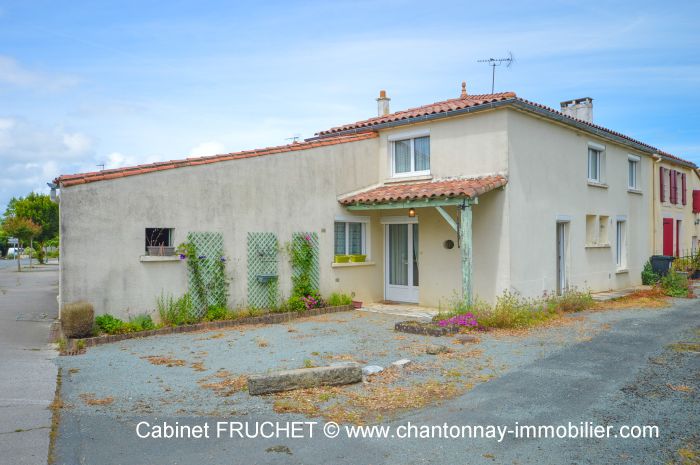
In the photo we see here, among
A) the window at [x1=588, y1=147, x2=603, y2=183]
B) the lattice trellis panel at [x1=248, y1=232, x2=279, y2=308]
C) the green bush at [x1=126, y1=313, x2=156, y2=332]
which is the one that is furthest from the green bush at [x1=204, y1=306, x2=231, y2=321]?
the window at [x1=588, y1=147, x2=603, y2=183]

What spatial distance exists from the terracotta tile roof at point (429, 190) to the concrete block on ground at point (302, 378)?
18.2 feet

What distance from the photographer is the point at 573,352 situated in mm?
8062

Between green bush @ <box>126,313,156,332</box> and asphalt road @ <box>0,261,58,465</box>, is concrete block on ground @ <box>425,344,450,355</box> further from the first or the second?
green bush @ <box>126,313,156,332</box>

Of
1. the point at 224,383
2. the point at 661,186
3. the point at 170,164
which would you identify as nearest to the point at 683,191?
the point at 661,186

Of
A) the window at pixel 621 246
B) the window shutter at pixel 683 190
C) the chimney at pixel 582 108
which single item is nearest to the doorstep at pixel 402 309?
the window at pixel 621 246

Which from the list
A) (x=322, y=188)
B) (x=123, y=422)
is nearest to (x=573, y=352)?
(x=123, y=422)

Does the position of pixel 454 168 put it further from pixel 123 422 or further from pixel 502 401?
pixel 123 422

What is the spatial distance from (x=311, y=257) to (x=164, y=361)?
5557mm

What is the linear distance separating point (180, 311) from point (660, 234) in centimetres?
1759

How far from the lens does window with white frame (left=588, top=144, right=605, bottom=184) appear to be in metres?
15.5

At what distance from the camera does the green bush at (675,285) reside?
593 inches

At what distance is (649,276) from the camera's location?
17.9 m

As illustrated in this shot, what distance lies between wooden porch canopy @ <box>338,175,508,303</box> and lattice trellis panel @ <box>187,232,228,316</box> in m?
3.81

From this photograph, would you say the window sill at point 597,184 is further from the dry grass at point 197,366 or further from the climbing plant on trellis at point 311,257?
the dry grass at point 197,366
